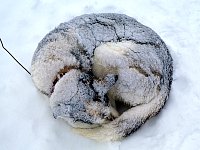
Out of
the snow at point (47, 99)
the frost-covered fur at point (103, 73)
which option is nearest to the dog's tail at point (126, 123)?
the frost-covered fur at point (103, 73)

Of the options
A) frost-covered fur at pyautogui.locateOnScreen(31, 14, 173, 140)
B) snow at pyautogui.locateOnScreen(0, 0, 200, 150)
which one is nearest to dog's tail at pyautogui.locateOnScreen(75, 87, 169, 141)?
frost-covered fur at pyautogui.locateOnScreen(31, 14, 173, 140)

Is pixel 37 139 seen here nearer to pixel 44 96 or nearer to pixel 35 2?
pixel 44 96

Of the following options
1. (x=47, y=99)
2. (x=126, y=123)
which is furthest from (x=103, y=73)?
(x=47, y=99)

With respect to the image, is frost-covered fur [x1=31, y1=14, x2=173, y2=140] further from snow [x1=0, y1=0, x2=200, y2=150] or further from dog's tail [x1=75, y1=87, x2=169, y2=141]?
snow [x1=0, y1=0, x2=200, y2=150]

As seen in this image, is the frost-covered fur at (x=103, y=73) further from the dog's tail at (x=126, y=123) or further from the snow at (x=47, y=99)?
the snow at (x=47, y=99)

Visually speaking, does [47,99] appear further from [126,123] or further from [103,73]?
[126,123]

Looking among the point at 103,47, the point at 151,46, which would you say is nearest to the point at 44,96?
the point at 103,47

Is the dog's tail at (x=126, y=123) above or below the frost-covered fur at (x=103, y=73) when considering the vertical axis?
below

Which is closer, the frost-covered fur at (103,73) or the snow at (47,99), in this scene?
the frost-covered fur at (103,73)
